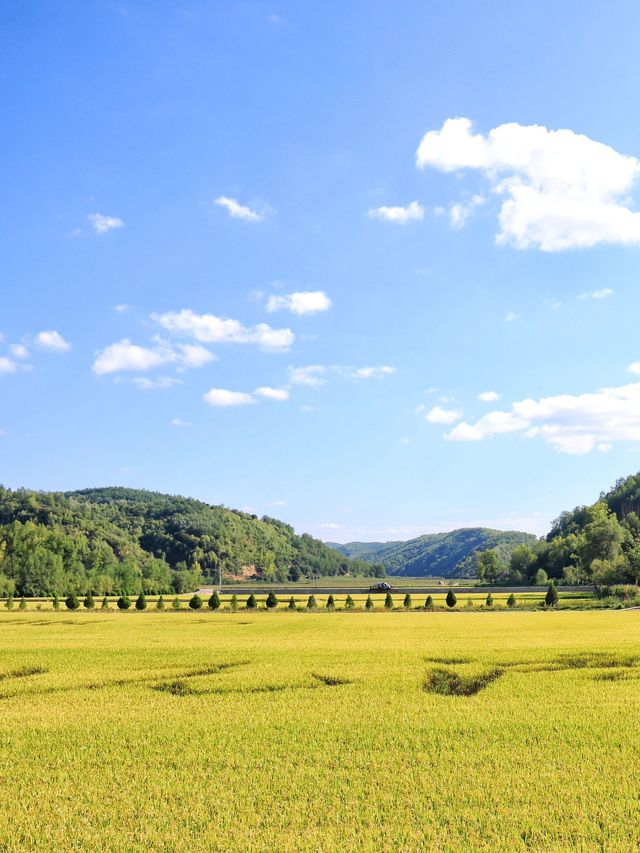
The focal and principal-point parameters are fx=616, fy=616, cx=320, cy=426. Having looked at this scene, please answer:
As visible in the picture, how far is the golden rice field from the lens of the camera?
819cm

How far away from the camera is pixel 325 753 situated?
11062 millimetres

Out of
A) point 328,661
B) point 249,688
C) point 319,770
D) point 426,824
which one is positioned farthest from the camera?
point 328,661

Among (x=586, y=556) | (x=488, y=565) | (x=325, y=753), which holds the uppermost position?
(x=325, y=753)

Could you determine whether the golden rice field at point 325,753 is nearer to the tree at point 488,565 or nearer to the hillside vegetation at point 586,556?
the hillside vegetation at point 586,556

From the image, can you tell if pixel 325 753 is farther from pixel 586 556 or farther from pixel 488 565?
pixel 488 565

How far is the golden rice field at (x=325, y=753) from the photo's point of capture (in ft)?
26.9

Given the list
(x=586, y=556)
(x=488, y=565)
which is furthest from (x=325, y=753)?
(x=488, y=565)

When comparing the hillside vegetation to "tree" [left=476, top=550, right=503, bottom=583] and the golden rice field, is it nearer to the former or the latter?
"tree" [left=476, top=550, right=503, bottom=583]

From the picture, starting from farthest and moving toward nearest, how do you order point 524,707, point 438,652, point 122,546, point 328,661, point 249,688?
1. point 122,546
2. point 438,652
3. point 328,661
4. point 249,688
5. point 524,707

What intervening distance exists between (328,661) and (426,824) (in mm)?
12659

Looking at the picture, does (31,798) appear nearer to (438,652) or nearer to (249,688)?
(249,688)

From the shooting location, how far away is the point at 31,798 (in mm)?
9352

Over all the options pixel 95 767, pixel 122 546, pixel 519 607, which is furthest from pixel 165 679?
pixel 122 546

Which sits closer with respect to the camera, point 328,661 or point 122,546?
point 328,661
